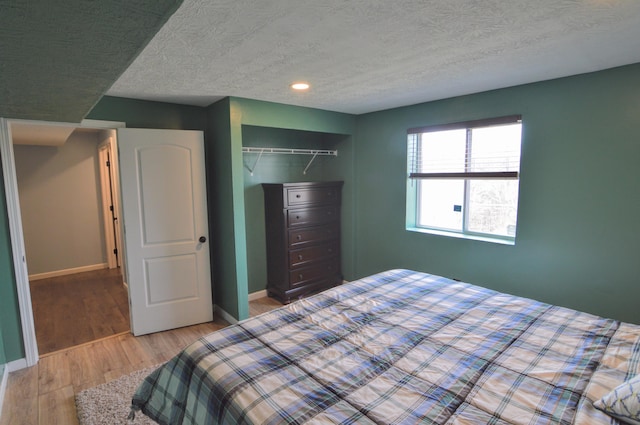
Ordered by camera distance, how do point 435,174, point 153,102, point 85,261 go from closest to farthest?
point 153,102 → point 435,174 → point 85,261

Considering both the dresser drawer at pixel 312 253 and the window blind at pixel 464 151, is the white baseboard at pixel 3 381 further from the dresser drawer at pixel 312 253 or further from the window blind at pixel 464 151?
the window blind at pixel 464 151

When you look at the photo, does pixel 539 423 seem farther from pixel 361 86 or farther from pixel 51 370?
pixel 51 370

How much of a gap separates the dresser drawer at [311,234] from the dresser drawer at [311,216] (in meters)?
0.07

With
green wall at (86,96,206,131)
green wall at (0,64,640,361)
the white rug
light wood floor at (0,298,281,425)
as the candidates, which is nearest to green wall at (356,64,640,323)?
green wall at (0,64,640,361)

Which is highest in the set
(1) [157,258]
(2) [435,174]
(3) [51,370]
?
(2) [435,174]

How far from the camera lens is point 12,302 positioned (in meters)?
2.61

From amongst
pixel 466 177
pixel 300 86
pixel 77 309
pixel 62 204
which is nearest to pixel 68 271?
pixel 62 204

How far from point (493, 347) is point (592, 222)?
5.34 feet

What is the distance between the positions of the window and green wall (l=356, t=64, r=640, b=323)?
0.40ft

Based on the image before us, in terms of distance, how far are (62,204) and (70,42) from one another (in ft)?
17.9

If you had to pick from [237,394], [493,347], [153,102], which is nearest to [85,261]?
[153,102]

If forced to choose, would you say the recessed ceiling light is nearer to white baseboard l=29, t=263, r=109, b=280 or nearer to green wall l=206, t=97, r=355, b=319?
green wall l=206, t=97, r=355, b=319

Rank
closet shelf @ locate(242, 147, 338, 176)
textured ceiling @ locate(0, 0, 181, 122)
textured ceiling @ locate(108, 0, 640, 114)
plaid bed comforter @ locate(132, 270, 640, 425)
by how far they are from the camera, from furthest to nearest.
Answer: closet shelf @ locate(242, 147, 338, 176), textured ceiling @ locate(108, 0, 640, 114), plaid bed comforter @ locate(132, 270, 640, 425), textured ceiling @ locate(0, 0, 181, 122)

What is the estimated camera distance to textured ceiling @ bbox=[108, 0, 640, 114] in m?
1.45
